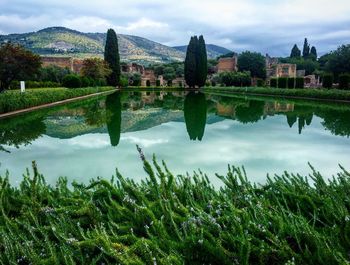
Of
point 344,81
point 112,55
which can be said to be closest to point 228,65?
point 112,55

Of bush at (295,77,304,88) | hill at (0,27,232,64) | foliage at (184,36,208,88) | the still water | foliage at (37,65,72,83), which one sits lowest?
the still water

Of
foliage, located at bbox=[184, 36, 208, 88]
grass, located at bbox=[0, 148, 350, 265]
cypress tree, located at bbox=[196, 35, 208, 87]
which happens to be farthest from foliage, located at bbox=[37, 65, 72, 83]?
grass, located at bbox=[0, 148, 350, 265]

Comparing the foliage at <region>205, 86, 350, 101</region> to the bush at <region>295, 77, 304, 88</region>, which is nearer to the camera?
the foliage at <region>205, 86, 350, 101</region>

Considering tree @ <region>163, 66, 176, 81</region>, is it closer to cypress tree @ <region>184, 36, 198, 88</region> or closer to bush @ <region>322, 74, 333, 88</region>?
cypress tree @ <region>184, 36, 198, 88</region>

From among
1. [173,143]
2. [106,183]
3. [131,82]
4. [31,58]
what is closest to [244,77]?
[131,82]

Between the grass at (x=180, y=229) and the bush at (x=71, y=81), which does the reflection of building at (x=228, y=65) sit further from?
the grass at (x=180, y=229)

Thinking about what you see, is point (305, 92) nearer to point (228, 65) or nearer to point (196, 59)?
point (196, 59)

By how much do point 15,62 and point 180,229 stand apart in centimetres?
2098

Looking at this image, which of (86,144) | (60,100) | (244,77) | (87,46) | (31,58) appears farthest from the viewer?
(87,46)

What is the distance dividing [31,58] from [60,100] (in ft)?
12.0

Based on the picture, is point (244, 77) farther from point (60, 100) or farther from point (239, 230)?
point (239, 230)

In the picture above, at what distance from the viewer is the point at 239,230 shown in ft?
5.00

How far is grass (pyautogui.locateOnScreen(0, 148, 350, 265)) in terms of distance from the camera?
1401 millimetres

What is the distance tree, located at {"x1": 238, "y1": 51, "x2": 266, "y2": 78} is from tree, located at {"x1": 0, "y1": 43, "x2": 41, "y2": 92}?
3822cm
